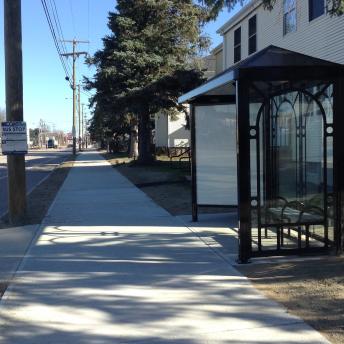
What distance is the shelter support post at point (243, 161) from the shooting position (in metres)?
6.97

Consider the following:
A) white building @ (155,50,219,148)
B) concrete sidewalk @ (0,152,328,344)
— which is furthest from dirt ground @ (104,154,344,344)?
white building @ (155,50,219,148)

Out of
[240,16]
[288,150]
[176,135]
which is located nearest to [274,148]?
[288,150]

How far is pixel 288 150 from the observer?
850cm

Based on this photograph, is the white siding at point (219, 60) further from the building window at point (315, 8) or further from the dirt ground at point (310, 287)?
the dirt ground at point (310, 287)

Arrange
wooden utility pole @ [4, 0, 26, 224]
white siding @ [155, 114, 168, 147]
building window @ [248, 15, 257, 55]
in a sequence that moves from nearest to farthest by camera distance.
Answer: wooden utility pole @ [4, 0, 26, 224] → building window @ [248, 15, 257, 55] → white siding @ [155, 114, 168, 147]

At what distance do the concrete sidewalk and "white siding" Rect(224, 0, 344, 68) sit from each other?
5.82m

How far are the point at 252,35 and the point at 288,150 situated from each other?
13508 millimetres

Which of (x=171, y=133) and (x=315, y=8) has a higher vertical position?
(x=315, y=8)

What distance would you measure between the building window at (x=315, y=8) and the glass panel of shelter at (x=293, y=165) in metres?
7.11

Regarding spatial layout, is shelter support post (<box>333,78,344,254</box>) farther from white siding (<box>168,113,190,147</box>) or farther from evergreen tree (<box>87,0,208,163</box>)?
white siding (<box>168,113,190,147</box>)

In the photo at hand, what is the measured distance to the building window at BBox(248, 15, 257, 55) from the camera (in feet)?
68.1

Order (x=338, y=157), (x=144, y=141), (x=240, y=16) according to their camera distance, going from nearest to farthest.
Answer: (x=338, y=157)
(x=240, y=16)
(x=144, y=141)

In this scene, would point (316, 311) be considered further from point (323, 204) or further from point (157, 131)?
point (157, 131)

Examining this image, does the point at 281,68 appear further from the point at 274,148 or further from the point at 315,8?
the point at 315,8
